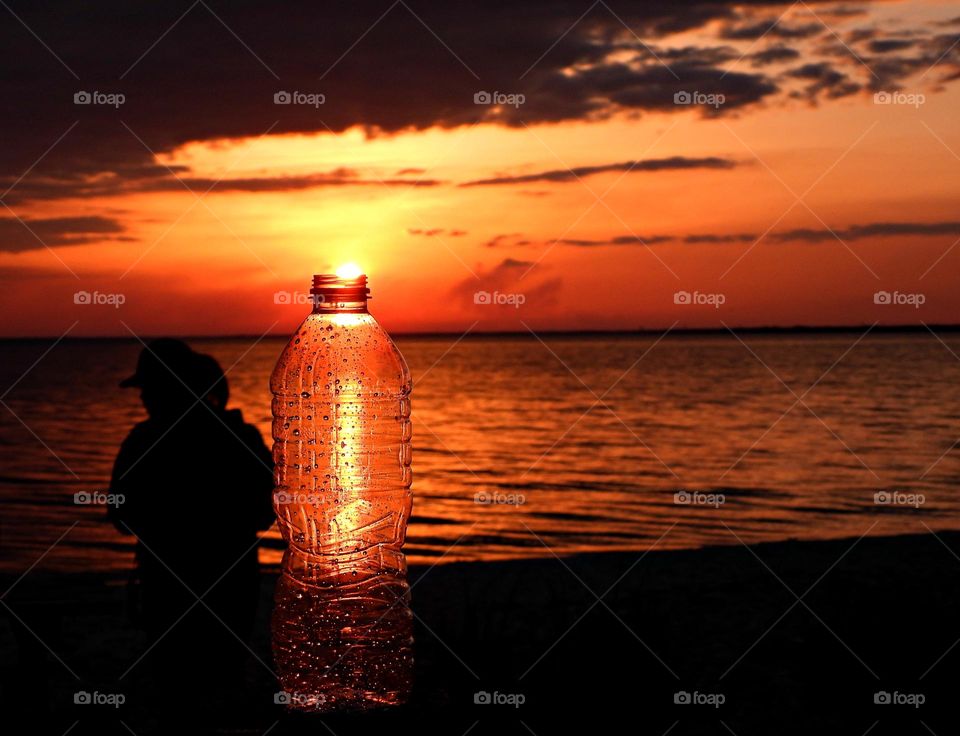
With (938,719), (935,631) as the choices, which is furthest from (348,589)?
(935,631)

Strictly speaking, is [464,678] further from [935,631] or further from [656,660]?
[935,631]

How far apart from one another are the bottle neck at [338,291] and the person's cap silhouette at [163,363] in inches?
123

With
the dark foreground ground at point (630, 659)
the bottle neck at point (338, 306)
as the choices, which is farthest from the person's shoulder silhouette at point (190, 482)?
the bottle neck at point (338, 306)

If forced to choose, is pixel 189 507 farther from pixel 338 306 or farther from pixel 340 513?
pixel 338 306

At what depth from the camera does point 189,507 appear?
21.3ft

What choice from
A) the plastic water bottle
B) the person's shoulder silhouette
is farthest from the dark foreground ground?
the person's shoulder silhouette

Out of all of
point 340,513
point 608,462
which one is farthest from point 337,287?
point 608,462

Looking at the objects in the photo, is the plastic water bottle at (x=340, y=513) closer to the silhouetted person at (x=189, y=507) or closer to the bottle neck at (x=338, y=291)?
the bottle neck at (x=338, y=291)

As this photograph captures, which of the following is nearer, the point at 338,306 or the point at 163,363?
the point at 338,306

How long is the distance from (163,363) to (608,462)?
1079 inches

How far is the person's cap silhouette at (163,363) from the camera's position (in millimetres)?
6512

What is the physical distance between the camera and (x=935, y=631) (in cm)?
904

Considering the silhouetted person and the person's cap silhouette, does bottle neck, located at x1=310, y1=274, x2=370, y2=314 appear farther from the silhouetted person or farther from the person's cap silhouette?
the person's cap silhouette

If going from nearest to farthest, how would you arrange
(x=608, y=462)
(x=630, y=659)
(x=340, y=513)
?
(x=340, y=513) → (x=630, y=659) → (x=608, y=462)
